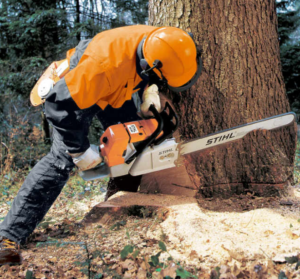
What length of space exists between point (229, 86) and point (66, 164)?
1.49 meters

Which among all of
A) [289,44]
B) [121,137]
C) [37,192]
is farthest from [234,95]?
[289,44]

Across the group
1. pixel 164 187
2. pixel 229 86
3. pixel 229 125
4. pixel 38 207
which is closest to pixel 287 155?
pixel 229 125

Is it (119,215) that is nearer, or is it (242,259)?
(242,259)

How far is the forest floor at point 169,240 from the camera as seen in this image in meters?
1.66

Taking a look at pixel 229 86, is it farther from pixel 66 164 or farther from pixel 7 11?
pixel 7 11

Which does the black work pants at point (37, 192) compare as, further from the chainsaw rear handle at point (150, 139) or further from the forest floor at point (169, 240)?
the chainsaw rear handle at point (150, 139)

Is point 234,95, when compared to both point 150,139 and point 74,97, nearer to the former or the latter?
point 150,139

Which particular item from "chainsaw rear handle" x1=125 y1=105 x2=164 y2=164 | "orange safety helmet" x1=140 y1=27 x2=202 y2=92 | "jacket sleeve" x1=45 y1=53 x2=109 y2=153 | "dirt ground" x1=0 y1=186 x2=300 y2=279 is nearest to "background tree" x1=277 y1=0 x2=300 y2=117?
"dirt ground" x1=0 y1=186 x2=300 y2=279

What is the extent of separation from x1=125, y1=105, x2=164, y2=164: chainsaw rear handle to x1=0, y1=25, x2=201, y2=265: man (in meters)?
0.09

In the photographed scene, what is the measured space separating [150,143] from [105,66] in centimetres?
71

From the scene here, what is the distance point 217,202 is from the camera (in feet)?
8.05

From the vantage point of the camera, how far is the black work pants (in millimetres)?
2164

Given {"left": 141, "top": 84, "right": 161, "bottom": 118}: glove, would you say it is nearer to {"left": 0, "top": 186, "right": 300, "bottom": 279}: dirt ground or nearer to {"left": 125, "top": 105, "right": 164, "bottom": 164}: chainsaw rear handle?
{"left": 125, "top": 105, "right": 164, "bottom": 164}: chainsaw rear handle

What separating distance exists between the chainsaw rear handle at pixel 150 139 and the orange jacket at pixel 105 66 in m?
0.32
